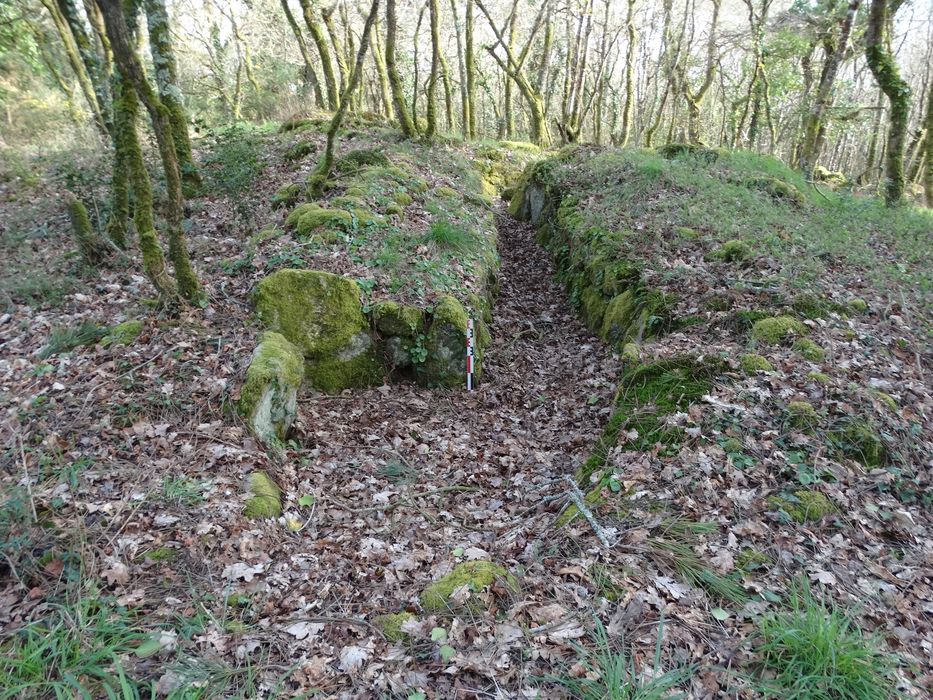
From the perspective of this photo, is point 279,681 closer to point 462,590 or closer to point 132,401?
point 462,590

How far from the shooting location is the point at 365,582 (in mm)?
3531

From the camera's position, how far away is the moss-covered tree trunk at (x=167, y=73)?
801 centimetres

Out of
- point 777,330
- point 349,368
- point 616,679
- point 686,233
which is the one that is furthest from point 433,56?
point 616,679

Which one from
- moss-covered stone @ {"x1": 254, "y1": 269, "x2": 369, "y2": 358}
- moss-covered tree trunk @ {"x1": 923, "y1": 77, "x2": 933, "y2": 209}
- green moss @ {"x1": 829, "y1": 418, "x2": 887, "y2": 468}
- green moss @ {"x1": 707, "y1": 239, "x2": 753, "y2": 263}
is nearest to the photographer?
green moss @ {"x1": 829, "y1": 418, "x2": 887, "y2": 468}

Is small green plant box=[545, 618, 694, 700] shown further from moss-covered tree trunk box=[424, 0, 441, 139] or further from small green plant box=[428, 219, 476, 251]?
moss-covered tree trunk box=[424, 0, 441, 139]

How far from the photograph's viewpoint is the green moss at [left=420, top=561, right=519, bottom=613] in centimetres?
315

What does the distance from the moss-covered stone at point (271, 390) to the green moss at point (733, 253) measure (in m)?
5.73

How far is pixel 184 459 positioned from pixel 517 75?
1874 centimetres

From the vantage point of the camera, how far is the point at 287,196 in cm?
900

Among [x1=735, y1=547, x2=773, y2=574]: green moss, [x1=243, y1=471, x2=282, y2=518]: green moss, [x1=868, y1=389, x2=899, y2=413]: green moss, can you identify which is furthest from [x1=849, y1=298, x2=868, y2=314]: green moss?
[x1=243, y1=471, x2=282, y2=518]: green moss

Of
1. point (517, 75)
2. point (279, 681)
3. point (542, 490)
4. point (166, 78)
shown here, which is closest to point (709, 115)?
point (517, 75)

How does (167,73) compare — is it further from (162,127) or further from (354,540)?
(354,540)

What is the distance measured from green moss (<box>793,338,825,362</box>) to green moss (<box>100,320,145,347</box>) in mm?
6670

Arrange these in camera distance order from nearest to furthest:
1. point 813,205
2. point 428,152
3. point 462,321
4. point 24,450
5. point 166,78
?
point 24,450, point 462,321, point 166,78, point 813,205, point 428,152
